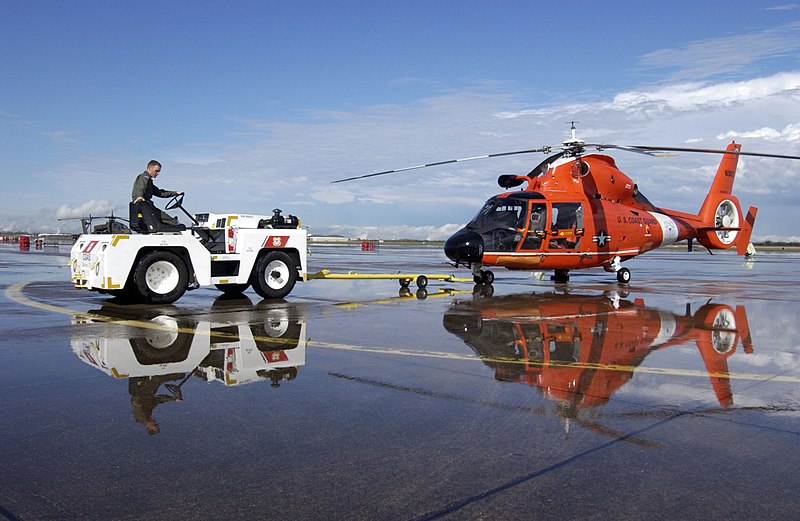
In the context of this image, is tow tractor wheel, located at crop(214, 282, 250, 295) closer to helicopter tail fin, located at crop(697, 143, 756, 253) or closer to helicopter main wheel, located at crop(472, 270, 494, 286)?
A: helicopter main wheel, located at crop(472, 270, 494, 286)

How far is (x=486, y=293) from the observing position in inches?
573

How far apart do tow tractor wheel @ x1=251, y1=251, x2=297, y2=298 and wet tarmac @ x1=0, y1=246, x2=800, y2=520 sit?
3.39 meters

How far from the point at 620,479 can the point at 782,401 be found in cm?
250

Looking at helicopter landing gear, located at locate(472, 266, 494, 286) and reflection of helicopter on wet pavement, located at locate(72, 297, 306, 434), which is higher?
helicopter landing gear, located at locate(472, 266, 494, 286)

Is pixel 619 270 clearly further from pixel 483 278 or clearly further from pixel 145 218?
pixel 145 218

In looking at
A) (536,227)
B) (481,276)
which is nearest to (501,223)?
(536,227)

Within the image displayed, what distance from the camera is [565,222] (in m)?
16.9

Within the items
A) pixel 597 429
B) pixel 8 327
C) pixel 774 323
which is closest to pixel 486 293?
pixel 774 323

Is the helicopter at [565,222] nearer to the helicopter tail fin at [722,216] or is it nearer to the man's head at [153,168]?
the helicopter tail fin at [722,216]

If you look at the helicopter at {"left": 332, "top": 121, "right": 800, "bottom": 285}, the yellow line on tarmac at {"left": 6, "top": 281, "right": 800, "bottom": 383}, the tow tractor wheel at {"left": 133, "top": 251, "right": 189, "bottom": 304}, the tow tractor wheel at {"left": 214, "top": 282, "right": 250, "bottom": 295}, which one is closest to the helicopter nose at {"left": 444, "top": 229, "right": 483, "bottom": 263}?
the helicopter at {"left": 332, "top": 121, "right": 800, "bottom": 285}

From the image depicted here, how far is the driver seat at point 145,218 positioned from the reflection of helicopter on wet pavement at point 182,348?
1.73 metres

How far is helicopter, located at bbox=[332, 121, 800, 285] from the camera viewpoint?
52.9 ft

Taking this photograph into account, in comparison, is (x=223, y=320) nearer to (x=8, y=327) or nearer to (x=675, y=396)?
(x=8, y=327)

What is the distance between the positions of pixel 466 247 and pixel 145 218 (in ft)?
23.8
